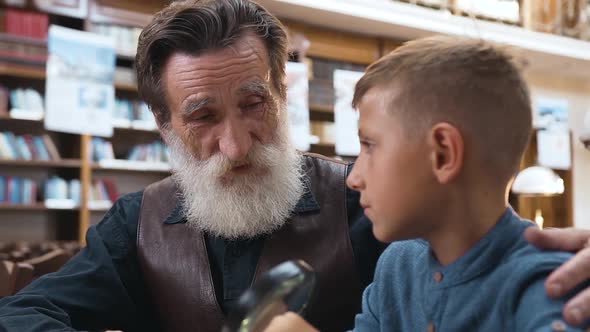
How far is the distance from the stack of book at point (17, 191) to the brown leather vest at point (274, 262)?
175 inches

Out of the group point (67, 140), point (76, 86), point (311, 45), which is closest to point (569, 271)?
point (76, 86)

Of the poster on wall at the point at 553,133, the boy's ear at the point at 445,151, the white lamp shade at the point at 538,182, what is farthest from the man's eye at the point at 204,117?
the poster on wall at the point at 553,133

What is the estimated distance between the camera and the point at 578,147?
11625mm

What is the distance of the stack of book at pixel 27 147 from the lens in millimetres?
5621

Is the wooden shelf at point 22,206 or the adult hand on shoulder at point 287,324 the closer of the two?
the adult hand on shoulder at point 287,324

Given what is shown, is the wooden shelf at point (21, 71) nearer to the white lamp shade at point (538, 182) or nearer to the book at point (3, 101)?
the book at point (3, 101)

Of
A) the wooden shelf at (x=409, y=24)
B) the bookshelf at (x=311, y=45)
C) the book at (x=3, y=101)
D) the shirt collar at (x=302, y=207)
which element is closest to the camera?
the shirt collar at (x=302, y=207)

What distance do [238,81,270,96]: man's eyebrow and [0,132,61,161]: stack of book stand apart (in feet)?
15.2

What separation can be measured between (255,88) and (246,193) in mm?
276

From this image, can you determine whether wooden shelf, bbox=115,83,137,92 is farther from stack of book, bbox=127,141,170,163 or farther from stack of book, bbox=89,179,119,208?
stack of book, bbox=89,179,119,208

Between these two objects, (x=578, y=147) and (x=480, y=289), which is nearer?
(x=480, y=289)

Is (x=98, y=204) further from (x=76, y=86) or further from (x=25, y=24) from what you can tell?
(x=25, y=24)

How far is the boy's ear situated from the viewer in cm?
91

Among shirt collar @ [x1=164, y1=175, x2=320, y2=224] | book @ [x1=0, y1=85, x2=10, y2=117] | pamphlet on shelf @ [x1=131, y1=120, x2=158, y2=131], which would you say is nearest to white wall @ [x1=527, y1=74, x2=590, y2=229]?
pamphlet on shelf @ [x1=131, y1=120, x2=158, y2=131]
